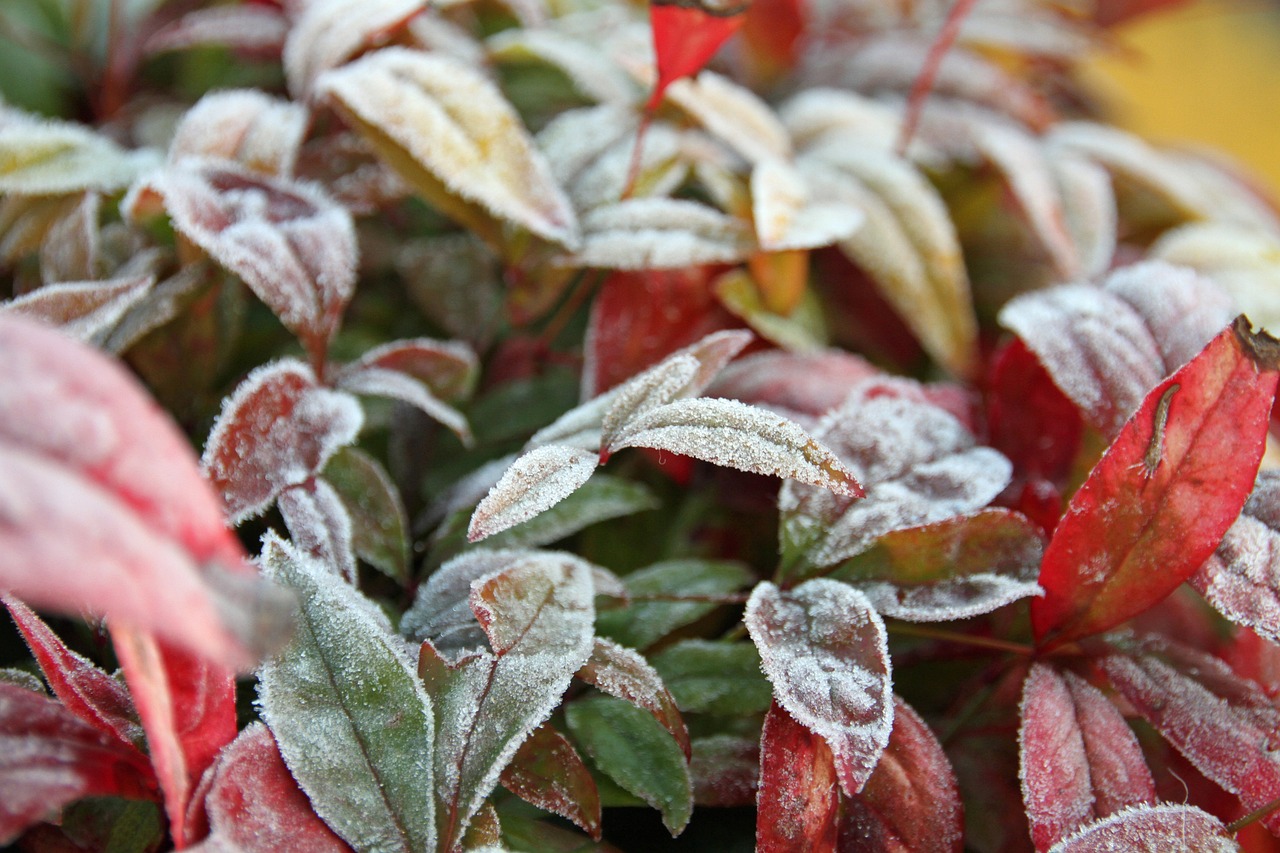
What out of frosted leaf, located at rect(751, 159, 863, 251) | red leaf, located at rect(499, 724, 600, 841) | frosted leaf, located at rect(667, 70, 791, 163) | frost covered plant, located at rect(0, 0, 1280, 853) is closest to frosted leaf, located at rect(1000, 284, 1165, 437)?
frost covered plant, located at rect(0, 0, 1280, 853)

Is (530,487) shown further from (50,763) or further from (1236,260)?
(1236,260)

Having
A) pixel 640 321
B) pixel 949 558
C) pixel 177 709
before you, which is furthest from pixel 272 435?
pixel 949 558

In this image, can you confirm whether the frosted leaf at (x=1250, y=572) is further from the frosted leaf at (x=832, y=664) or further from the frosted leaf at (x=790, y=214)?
the frosted leaf at (x=790, y=214)

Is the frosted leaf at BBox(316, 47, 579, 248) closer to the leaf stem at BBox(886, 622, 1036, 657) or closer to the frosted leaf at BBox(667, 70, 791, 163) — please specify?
the frosted leaf at BBox(667, 70, 791, 163)

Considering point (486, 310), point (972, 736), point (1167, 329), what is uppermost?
point (1167, 329)

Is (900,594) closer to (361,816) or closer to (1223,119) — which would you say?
(361,816)

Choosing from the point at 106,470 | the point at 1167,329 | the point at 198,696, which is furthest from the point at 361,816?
the point at 1167,329

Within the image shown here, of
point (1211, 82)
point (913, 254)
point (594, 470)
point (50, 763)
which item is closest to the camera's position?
point (50, 763)
